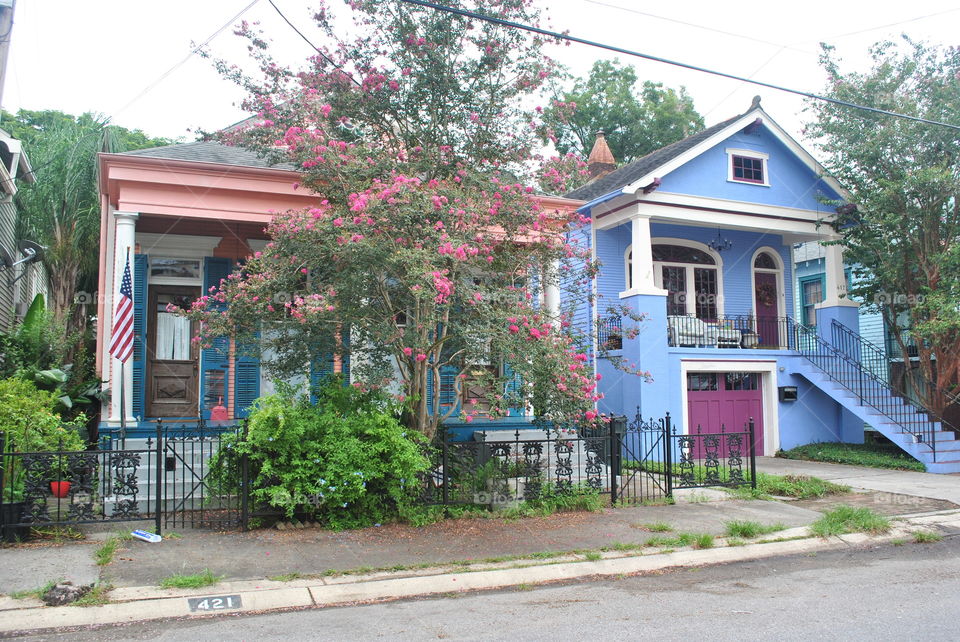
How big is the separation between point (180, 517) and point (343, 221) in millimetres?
4087

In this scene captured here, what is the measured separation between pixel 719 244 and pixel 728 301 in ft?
4.72

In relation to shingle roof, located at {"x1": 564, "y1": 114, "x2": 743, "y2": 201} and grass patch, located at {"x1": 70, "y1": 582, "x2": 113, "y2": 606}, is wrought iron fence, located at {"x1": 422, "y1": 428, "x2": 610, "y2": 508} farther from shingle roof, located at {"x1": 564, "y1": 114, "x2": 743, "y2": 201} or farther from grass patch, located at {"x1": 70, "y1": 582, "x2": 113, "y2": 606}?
shingle roof, located at {"x1": 564, "y1": 114, "x2": 743, "y2": 201}

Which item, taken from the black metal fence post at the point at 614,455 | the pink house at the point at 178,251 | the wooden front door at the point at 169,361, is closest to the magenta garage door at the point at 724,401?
the pink house at the point at 178,251

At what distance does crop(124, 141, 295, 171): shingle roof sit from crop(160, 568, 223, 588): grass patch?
7.14 m

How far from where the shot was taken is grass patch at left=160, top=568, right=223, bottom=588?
20.1 feet

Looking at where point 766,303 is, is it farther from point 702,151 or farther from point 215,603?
point 215,603

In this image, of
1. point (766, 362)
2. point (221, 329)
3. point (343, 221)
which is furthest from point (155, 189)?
point (766, 362)

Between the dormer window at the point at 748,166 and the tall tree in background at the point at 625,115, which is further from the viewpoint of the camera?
the tall tree in background at the point at 625,115

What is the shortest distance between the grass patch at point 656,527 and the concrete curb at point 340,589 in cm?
74

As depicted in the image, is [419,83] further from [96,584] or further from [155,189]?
[96,584]

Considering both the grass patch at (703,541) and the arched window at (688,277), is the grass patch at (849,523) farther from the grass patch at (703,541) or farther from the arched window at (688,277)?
the arched window at (688,277)

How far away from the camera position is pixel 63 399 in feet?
35.8

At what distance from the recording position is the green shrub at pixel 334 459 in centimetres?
809

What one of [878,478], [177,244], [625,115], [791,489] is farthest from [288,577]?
[625,115]
